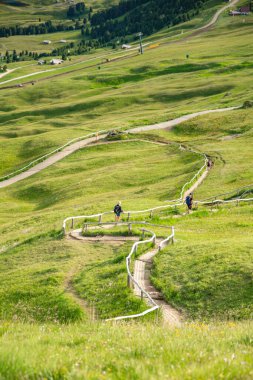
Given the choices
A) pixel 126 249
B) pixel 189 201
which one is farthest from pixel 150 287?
pixel 189 201

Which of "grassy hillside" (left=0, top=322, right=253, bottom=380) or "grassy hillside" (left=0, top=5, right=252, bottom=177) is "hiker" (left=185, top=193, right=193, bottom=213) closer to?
"grassy hillside" (left=0, top=322, right=253, bottom=380)

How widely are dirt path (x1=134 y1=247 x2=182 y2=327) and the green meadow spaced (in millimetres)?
419

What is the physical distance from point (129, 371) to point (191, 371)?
104 cm

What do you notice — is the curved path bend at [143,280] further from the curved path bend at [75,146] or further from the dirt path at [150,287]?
Result: the curved path bend at [75,146]

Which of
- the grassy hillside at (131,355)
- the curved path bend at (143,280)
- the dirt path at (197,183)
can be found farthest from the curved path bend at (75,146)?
the grassy hillside at (131,355)

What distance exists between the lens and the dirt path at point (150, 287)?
21.3 m

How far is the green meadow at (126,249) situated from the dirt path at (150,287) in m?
0.42

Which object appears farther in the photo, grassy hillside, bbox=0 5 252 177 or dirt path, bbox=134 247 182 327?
grassy hillside, bbox=0 5 252 177

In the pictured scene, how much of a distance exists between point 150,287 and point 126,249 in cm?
712

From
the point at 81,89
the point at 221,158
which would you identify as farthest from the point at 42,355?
the point at 81,89

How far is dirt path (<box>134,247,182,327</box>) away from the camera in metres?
21.3

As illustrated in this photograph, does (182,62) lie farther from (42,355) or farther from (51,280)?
(42,355)

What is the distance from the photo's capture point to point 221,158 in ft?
231

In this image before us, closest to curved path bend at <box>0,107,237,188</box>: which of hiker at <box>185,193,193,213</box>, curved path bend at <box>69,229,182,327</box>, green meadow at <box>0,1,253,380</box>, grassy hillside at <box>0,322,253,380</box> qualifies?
green meadow at <box>0,1,253,380</box>
